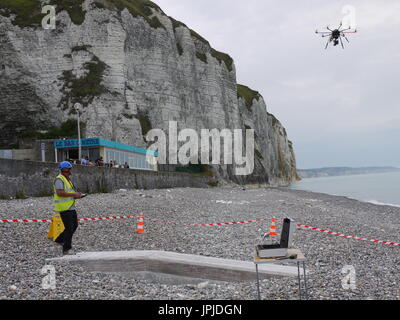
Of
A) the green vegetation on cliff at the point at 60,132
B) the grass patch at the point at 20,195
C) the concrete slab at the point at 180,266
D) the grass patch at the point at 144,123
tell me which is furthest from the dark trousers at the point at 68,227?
the grass patch at the point at 144,123

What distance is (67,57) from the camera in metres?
54.6

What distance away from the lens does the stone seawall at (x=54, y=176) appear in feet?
65.0

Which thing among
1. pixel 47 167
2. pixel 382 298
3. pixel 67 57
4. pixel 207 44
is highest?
pixel 207 44

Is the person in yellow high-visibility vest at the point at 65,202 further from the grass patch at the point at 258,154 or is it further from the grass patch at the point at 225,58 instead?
the grass patch at the point at 258,154

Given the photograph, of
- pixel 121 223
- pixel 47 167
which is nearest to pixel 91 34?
pixel 47 167

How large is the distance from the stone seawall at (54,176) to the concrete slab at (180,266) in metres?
12.9

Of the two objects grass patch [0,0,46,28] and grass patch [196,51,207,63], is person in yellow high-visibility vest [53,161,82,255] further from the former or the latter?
grass patch [196,51,207,63]

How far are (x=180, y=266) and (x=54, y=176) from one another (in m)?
16.3

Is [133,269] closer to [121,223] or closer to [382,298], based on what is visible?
[382,298]

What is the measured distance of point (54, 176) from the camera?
22438 mm

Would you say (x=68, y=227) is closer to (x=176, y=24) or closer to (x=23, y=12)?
(x=23, y=12)

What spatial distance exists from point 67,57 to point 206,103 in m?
26.9

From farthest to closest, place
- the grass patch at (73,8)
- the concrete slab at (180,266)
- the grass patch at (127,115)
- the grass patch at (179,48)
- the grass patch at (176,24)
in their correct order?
the grass patch at (176,24), the grass patch at (179,48), the grass patch at (73,8), the grass patch at (127,115), the concrete slab at (180,266)
